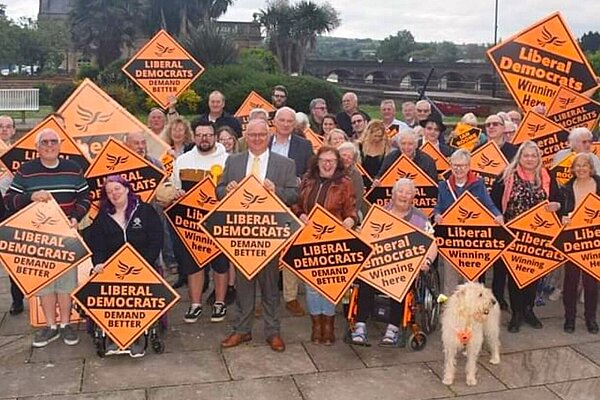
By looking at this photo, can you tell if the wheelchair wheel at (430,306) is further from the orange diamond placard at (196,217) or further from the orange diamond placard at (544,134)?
the orange diamond placard at (544,134)

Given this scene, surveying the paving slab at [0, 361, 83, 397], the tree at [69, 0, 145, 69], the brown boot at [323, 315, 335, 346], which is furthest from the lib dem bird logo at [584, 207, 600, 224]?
the tree at [69, 0, 145, 69]

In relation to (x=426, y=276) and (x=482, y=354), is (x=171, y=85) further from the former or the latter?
(x=482, y=354)

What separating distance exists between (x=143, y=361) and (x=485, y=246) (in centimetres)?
339

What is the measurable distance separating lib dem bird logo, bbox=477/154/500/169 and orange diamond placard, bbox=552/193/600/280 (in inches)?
57.7

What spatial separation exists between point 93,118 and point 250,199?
9.68 feet

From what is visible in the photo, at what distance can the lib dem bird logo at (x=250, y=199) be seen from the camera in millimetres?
6203

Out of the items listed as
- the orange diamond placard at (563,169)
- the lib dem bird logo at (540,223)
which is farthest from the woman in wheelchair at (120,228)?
the orange diamond placard at (563,169)

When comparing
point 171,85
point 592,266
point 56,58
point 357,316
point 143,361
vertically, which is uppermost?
point 56,58

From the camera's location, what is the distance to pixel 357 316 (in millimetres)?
6684

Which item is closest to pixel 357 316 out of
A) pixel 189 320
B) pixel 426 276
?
pixel 426 276

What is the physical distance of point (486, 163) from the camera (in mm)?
8250

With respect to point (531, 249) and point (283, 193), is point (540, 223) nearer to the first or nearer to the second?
point (531, 249)

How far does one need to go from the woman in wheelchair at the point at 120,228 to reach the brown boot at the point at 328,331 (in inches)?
66.0

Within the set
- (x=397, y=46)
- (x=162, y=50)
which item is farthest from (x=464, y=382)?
(x=397, y=46)
